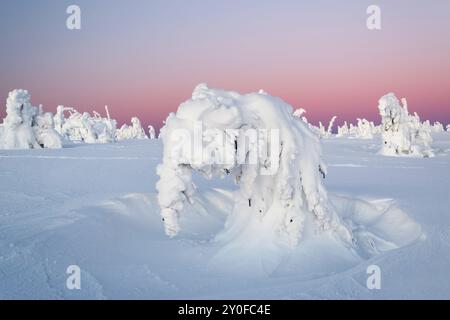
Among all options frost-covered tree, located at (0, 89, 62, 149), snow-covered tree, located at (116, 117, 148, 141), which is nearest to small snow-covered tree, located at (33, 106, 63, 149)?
frost-covered tree, located at (0, 89, 62, 149)

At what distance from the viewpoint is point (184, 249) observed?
7.48 meters

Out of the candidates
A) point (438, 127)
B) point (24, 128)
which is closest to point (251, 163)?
point (24, 128)

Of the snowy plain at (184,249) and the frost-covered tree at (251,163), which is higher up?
the frost-covered tree at (251,163)

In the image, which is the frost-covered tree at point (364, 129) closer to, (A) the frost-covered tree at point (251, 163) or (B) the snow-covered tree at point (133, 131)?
(B) the snow-covered tree at point (133, 131)

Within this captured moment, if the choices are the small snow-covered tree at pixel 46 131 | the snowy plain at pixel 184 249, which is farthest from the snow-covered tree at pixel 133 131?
the snowy plain at pixel 184 249

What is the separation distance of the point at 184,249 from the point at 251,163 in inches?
83.9

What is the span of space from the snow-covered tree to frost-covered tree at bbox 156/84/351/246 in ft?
233

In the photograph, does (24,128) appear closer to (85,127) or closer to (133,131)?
(85,127)

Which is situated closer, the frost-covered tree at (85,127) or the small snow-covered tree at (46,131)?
the small snow-covered tree at (46,131)

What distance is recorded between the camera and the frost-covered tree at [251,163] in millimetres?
6039

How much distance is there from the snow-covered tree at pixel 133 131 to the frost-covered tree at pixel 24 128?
4772 cm

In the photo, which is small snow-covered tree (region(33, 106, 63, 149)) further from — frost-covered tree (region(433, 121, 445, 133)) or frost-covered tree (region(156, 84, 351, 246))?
frost-covered tree (region(433, 121, 445, 133))

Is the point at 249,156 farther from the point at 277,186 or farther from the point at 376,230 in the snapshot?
the point at 376,230

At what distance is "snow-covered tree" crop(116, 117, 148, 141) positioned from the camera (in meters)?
76.8
